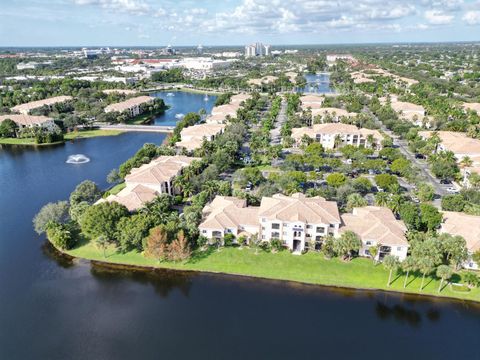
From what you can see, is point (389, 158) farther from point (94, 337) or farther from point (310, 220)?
point (94, 337)

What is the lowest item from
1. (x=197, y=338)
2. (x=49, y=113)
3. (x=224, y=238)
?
(x=197, y=338)

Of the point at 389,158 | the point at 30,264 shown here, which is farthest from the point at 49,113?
the point at 389,158

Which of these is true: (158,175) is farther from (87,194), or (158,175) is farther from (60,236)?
(60,236)

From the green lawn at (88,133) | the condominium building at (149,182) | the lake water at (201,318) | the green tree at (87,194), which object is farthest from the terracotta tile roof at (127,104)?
the lake water at (201,318)

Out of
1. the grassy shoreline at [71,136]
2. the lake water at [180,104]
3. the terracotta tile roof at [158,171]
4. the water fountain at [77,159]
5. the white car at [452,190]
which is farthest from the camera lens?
the lake water at [180,104]

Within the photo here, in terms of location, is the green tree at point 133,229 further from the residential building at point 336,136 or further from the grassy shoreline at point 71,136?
the grassy shoreline at point 71,136

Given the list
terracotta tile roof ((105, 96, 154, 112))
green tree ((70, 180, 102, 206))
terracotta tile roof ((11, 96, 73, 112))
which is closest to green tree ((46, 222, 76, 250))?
green tree ((70, 180, 102, 206))
